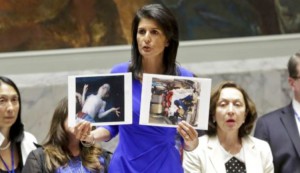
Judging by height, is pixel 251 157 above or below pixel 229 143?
below

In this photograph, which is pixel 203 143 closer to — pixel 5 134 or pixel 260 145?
pixel 260 145

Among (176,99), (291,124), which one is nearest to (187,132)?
(176,99)

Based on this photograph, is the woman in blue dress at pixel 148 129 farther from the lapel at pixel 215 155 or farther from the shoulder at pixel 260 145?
the shoulder at pixel 260 145

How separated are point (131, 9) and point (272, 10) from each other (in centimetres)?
192

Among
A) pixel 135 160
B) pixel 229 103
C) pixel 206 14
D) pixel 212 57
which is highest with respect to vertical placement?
pixel 206 14

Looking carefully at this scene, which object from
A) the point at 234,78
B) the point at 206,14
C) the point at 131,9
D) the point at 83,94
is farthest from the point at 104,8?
the point at 83,94

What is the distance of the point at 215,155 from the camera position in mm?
5262

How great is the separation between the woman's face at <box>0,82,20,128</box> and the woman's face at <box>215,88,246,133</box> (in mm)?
1705

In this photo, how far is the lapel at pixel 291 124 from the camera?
19.0 feet

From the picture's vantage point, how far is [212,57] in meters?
8.41

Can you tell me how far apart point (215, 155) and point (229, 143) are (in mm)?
215

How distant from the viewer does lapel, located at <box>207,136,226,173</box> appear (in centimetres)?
520

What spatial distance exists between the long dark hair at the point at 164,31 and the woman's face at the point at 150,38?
Answer: 3 cm

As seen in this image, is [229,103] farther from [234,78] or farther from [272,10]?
[272,10]
